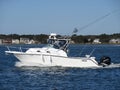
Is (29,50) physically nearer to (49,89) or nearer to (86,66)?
(86,66)

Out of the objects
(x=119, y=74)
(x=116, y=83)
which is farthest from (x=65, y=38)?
(x=116, y=83)

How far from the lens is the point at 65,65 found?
135ft

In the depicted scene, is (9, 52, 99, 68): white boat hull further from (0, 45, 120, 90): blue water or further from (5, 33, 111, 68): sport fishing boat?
(0, 45, 120, 90): blue water

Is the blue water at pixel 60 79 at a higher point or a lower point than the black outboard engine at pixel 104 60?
lower

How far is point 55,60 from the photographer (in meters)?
41.1

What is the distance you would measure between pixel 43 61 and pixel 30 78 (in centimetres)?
786

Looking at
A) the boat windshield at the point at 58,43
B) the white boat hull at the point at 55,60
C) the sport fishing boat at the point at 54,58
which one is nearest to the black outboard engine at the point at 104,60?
the sport fishing boat at the point at 54,58

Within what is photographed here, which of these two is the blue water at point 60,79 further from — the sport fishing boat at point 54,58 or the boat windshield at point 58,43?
the boat windshield at point 58,43

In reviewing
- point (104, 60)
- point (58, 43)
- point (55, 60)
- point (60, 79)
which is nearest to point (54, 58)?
point (55, 60)

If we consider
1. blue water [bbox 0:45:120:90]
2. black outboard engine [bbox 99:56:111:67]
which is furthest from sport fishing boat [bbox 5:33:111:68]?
blue water [bbox 0:45:120:90]

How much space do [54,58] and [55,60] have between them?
0.80 feet

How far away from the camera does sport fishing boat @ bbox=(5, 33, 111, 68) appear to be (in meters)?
40.8

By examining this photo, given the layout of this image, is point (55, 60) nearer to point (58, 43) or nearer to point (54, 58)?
point (54, 58)

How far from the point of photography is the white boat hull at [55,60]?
1610 inches
